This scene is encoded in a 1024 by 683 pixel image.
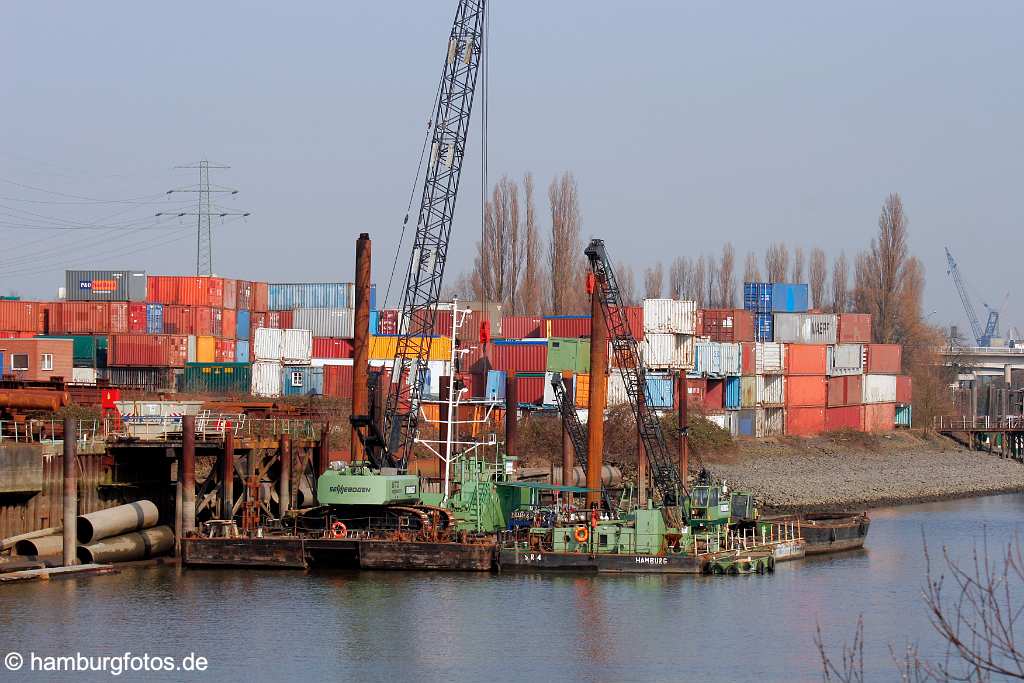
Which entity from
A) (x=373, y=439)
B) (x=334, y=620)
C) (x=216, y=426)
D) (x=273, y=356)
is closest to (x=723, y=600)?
(x=334, y=620)

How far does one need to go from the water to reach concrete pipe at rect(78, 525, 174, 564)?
1058 mm

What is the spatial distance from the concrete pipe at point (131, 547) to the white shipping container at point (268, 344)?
139ft

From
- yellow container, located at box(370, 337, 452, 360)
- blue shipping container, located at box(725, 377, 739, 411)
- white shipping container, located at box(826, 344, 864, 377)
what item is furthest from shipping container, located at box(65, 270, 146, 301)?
white shipping container, located at box(826, 344, 864, 377)

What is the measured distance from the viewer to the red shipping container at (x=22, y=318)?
95.6 meters

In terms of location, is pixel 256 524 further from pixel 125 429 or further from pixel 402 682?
pixel 402 682

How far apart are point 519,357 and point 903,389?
47796 millimetres

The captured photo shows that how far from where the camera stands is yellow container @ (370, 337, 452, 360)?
90.2 m

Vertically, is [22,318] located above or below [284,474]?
above

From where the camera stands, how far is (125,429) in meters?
53.6

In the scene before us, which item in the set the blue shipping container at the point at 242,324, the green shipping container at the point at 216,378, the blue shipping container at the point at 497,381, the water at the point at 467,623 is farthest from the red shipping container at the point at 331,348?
the water at the point at 467,623

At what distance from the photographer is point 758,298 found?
392 ft

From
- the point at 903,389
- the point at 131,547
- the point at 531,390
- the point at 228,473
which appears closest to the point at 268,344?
the point at 531,390

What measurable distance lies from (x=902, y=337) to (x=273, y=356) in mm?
68163

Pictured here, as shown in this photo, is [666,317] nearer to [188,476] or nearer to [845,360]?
[845,360]
